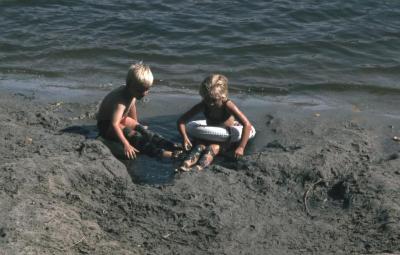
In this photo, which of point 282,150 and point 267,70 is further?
point 267,70

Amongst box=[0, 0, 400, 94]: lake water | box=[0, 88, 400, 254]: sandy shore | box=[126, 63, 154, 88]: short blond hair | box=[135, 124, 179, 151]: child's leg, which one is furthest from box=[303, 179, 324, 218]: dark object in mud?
box=[0, 0, 400, 94]: lake water

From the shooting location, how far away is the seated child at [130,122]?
7301mm

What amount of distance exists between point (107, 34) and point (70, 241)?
9.00 metres

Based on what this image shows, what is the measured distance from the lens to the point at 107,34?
43.2 ft

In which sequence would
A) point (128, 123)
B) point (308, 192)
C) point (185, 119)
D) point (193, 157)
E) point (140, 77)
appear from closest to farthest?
point (308, 192), point (193, 157), point (140, 77), point (185, 119), point (128, 123)

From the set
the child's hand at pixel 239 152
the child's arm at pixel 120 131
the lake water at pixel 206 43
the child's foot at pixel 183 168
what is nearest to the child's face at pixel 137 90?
the child's arm at pixel 120 131

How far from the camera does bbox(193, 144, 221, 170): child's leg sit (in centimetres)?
688

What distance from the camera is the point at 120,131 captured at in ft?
24.1

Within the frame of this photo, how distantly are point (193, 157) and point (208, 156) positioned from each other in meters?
0.18

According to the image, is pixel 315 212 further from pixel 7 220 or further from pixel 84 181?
pixel 7 220

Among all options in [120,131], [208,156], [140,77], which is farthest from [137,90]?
[208,156]

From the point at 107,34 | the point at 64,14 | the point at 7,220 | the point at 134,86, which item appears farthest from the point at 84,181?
the point at 64,14

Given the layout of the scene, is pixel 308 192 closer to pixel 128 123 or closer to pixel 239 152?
pixel 239 152

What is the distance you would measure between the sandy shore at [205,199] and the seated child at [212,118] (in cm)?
22
